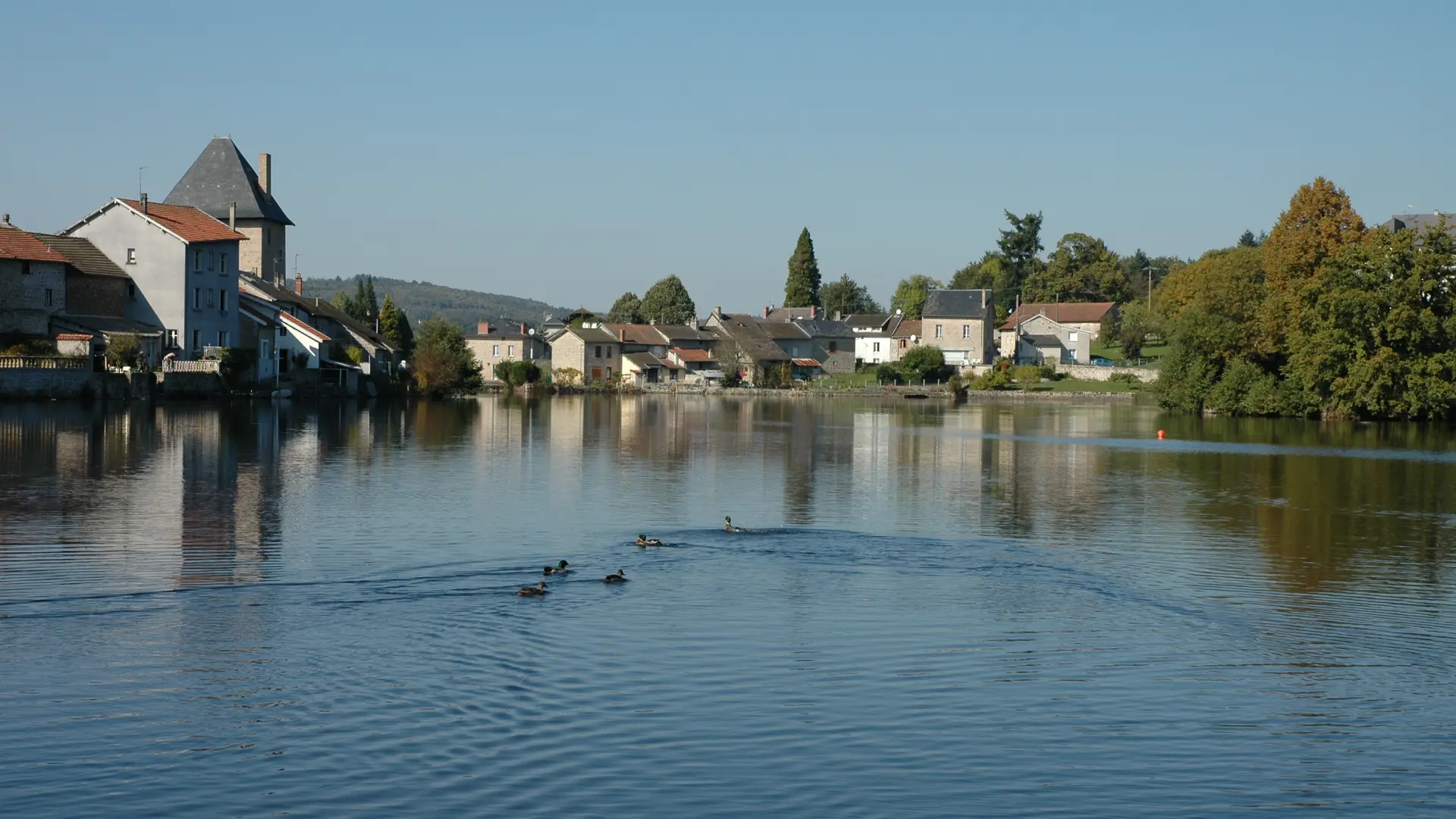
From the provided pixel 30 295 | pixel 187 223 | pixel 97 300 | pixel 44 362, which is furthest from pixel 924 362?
pixel 44 362

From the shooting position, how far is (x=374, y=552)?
20953mm

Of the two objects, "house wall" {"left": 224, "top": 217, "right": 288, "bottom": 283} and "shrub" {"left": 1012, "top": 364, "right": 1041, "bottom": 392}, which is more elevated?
"house wall" {"left": 224, "top": 217, "right": 288, "bottom": 283}

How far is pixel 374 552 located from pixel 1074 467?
24523 mm

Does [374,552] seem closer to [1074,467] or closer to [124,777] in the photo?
[124,777]

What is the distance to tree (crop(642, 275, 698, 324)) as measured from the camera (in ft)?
461

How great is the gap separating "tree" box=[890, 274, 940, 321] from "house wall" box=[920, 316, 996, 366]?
76.8 ft

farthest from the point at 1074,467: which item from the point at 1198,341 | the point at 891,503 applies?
the point at 1198,341

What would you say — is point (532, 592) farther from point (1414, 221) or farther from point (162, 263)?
point (1414, 221)

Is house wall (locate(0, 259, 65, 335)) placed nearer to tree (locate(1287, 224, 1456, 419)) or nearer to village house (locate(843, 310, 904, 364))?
tree (locate(1287, 224, 1456, 419))

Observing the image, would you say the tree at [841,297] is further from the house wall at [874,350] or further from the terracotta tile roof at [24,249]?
the terracotta tile roof at [24,249]

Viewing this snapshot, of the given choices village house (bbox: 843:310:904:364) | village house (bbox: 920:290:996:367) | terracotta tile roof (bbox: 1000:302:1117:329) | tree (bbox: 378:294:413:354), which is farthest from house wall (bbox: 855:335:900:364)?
tree (bbox: 378:294:413:354)

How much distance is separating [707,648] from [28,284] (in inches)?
1984

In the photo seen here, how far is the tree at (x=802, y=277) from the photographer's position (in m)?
149

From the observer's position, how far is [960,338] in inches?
4567
